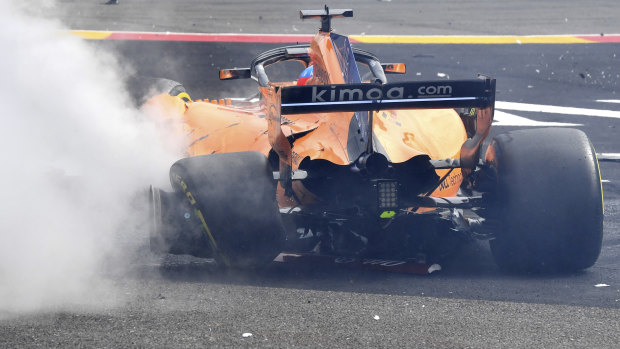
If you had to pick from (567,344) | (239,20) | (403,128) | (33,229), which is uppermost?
(239,20)

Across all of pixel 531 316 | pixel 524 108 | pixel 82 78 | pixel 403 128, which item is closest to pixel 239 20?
pixel 524 108

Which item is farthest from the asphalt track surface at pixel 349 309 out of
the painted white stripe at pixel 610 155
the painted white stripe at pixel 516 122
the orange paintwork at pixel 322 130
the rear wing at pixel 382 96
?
the painted white stripe at pixel 516 122

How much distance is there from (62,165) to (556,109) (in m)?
7.31

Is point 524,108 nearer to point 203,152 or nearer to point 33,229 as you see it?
point 203,152

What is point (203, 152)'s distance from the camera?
8031mm

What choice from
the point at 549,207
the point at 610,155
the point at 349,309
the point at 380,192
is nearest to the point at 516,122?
the point at 610,155

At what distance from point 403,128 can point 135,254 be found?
211 cm

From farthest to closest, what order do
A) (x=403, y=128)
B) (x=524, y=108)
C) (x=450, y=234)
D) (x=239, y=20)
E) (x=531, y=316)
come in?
(x=239, y=20), (x=524, y=108), (x=403, y=128), (x=450, y=234), (x=531, y=316)

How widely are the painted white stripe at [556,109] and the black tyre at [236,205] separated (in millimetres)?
7451

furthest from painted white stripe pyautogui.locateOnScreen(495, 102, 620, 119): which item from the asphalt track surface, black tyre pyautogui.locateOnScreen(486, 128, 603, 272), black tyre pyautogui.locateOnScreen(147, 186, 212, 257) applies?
black tyre pyautogui.locateOnScreen(147, 186, 212, 257)

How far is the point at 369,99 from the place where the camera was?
6.50 m

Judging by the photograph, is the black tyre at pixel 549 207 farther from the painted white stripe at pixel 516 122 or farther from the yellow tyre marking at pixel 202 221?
the painted white stripe at pixel 516 122

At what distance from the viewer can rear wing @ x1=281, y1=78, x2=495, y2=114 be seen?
6449 mm

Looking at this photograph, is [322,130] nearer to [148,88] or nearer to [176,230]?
[176,230]
